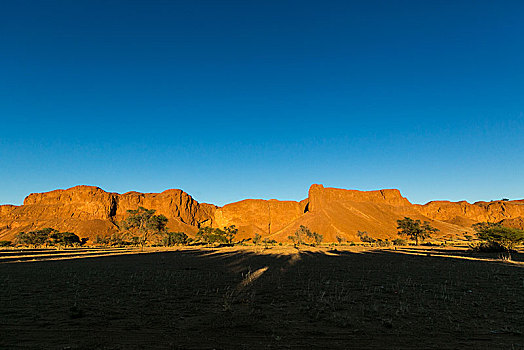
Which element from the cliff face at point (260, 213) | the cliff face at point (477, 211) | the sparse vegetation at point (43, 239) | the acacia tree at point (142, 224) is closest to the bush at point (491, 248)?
the acacia tree at point (142, 224)

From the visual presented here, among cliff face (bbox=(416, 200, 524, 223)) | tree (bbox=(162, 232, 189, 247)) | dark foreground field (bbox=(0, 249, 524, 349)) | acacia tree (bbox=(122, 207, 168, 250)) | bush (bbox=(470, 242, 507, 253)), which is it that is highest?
cliff face (bbox=(416, 200, 524, 223))

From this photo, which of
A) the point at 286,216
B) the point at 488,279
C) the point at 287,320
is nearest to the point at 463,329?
the point at 287,320

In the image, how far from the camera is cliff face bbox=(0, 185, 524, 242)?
113m

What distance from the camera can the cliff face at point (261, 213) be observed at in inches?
4441

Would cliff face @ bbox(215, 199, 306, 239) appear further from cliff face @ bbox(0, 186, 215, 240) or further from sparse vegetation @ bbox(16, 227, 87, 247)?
sparse vegetation @ bbox(16, 227, 87, 247)

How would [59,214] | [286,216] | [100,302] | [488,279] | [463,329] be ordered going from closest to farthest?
[463,329] → [100,302] → [488,279] → [59,214] → [286,216]

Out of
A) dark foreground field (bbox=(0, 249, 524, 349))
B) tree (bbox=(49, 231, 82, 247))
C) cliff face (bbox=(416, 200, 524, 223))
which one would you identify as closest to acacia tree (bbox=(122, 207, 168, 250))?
tree (bbox=(49, 231, 82, 247))

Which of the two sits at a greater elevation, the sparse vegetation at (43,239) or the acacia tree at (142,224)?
the acacia tree at (142,224)

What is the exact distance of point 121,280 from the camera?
15836mm

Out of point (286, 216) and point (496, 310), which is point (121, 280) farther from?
point (286, 216)

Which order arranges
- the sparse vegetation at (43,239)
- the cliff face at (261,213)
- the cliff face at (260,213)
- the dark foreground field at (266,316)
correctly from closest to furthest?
the dark foreground field at (266,316)
the sparse vegetation at (43,239)
the cliff face at (261,213)
the cliff face at (260,213)

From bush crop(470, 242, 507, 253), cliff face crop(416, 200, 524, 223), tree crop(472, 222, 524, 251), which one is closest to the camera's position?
tree crop(472, 222, 524, 251)

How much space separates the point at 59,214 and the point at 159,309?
549 ft

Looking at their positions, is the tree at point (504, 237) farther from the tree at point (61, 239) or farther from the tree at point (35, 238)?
the tree at point (35, 238)
